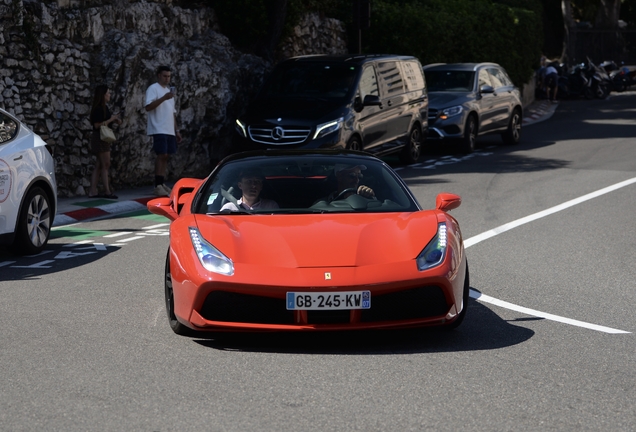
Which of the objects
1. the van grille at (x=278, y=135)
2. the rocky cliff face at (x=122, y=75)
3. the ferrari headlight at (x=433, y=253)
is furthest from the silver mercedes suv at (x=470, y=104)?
the ferrari headlight at (x=433, y=253)

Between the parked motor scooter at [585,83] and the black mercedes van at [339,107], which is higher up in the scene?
the black mercedes van at [339,107]

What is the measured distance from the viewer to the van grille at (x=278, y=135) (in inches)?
688

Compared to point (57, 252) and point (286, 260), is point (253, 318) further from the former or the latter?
point (57, 252)

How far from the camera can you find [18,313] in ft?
26.4

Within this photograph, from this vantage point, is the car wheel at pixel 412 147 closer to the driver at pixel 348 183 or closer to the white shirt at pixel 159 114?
the white shirt at pixel 159 114

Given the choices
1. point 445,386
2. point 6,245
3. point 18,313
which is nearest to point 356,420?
point 445,386

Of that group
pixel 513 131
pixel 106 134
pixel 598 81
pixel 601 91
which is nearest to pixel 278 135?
pixel 106 134

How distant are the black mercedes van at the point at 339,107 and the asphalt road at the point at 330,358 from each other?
6.21m

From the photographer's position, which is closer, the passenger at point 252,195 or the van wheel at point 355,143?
the passenger at point 252,195

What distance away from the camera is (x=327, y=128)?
57.5 feet

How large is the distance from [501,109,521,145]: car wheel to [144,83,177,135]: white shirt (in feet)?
33.6

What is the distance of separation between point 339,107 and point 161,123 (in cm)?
303

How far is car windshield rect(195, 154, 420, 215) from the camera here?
7.90m

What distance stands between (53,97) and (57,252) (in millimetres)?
5634
